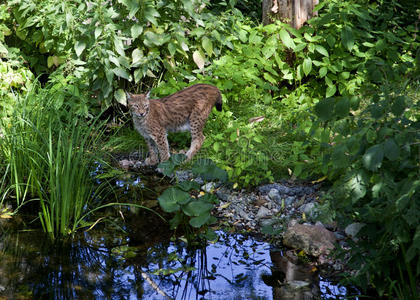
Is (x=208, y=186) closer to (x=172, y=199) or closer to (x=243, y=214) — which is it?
(x=243, y=214)

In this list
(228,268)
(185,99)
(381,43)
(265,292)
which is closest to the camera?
(265,292)

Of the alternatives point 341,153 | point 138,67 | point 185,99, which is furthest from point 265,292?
point 138,67

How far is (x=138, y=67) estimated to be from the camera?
6.50m

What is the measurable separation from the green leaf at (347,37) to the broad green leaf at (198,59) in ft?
6.05

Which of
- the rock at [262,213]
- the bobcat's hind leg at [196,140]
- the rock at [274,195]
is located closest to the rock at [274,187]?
the rock at [274,195]

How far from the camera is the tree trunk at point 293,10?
7598 millimetres

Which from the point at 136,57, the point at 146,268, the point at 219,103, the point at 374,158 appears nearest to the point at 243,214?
the point at 146,268

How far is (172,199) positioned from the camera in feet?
14.3

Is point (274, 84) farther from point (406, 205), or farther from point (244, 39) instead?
point (406, 205)

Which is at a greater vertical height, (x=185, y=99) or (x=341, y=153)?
(x=185, y=99)

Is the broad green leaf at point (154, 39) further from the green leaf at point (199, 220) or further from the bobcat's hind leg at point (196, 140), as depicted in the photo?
the green leaf at point (199, 220)

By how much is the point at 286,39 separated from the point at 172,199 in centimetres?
358

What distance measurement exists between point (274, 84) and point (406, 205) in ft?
15.9

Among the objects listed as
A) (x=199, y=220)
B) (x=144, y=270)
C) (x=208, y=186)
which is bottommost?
(x=144, y=270)
